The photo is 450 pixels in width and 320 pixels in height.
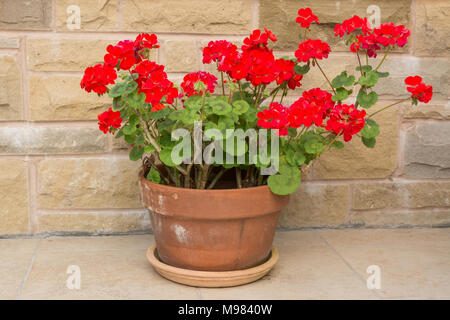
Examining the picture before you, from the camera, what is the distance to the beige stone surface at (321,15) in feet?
6.89

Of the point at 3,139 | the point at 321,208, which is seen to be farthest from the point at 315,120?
the point at 3,139

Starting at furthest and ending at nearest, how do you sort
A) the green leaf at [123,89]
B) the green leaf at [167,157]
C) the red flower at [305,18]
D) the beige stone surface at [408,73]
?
the beige stone surface at [408,73], the red flower at [305,18], the green leaf at [167,157], the green leaf at [123,89]

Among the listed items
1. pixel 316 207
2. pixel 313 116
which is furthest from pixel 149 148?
pixel 316 207

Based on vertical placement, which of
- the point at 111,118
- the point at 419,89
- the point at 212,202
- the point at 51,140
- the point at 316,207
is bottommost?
the point at 316,207

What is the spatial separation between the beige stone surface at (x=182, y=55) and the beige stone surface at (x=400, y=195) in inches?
31.6

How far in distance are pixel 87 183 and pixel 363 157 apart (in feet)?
3.53

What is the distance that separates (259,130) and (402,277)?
665 millimetres

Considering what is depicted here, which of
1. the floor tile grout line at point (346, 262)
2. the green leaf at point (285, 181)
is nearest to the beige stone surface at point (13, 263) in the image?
the green leaf at point (285, 181)

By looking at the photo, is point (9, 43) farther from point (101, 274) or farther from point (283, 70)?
point (283, 70)

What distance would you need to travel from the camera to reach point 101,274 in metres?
1.81

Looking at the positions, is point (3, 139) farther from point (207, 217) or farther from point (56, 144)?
point (207, 217)

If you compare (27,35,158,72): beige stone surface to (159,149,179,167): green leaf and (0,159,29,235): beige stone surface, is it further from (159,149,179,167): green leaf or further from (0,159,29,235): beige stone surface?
(159,149,179,167): green leaf

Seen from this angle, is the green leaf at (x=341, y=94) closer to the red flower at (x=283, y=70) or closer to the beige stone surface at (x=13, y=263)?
the red flower at (x=283, y=70)

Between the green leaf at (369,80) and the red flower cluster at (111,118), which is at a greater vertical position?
the green leaf at (369,80)
